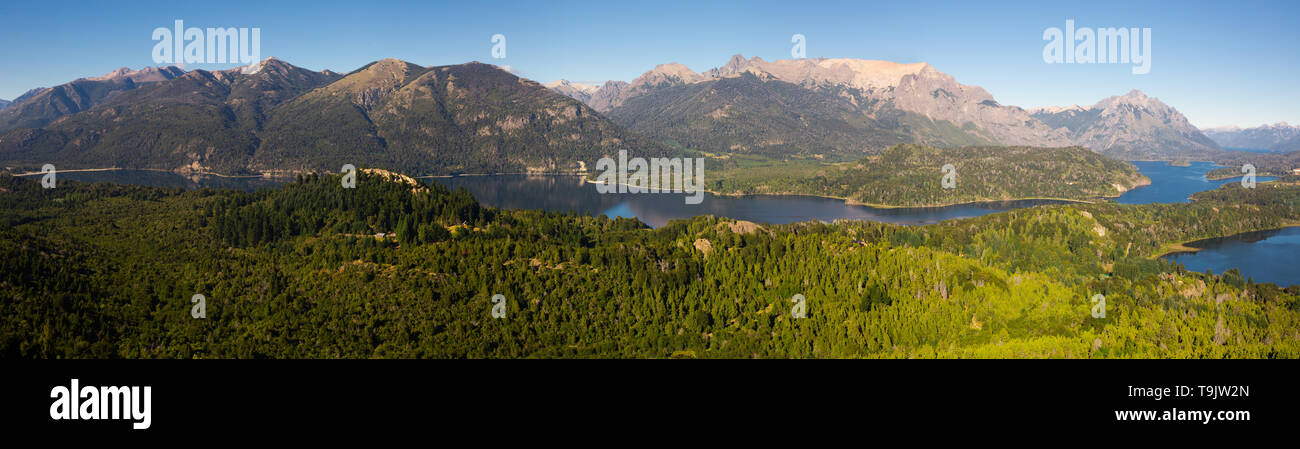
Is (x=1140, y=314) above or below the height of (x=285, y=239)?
below

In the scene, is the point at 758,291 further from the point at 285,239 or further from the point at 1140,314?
the point at 285,239
